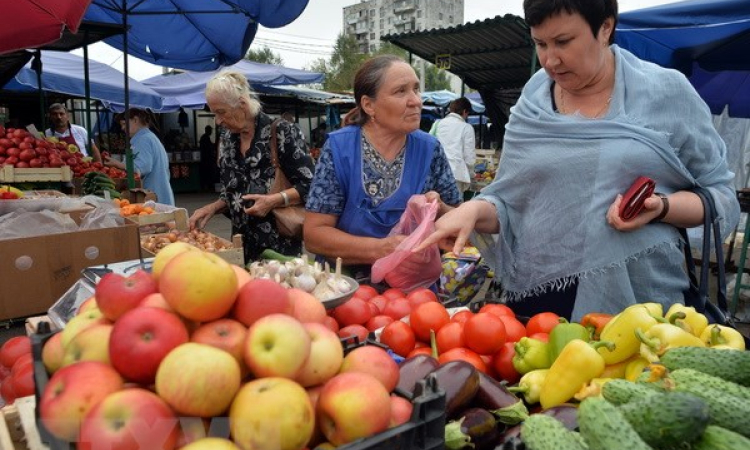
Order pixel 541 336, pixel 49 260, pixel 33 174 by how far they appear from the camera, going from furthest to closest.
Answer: pixel 33 174 → pixel 49 260 → pixel 541 336

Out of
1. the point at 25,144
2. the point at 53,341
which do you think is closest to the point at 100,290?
the point at 53,341

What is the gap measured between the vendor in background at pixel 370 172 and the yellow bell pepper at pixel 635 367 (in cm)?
139

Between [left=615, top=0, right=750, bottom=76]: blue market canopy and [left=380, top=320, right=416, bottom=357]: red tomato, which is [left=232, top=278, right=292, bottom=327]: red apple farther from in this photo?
[left=615, top=0, right=750, bottom=76]: blue market canopy

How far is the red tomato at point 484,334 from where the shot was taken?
5.39 feet

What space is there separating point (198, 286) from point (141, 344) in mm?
156

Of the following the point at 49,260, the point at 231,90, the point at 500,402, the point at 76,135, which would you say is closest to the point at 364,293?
the point at 500,402

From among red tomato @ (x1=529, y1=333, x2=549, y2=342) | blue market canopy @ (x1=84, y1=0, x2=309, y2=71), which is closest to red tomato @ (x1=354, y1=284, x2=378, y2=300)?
red tomato @ (x1=529, y1=333, x2=549, y2=342)

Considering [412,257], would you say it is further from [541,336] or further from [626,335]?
[626,335]

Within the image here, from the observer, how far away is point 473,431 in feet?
4.04

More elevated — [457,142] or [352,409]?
[457,142]

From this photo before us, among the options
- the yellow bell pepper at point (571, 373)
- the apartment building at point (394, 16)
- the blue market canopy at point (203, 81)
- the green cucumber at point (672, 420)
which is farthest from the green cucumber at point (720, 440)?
the apartment building at point (394, 16)

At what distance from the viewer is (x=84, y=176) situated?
6.14 m

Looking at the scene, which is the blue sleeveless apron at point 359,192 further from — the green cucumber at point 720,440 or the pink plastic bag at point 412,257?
the green cucumber at point 720,440

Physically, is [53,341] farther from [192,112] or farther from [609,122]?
[192,112]
